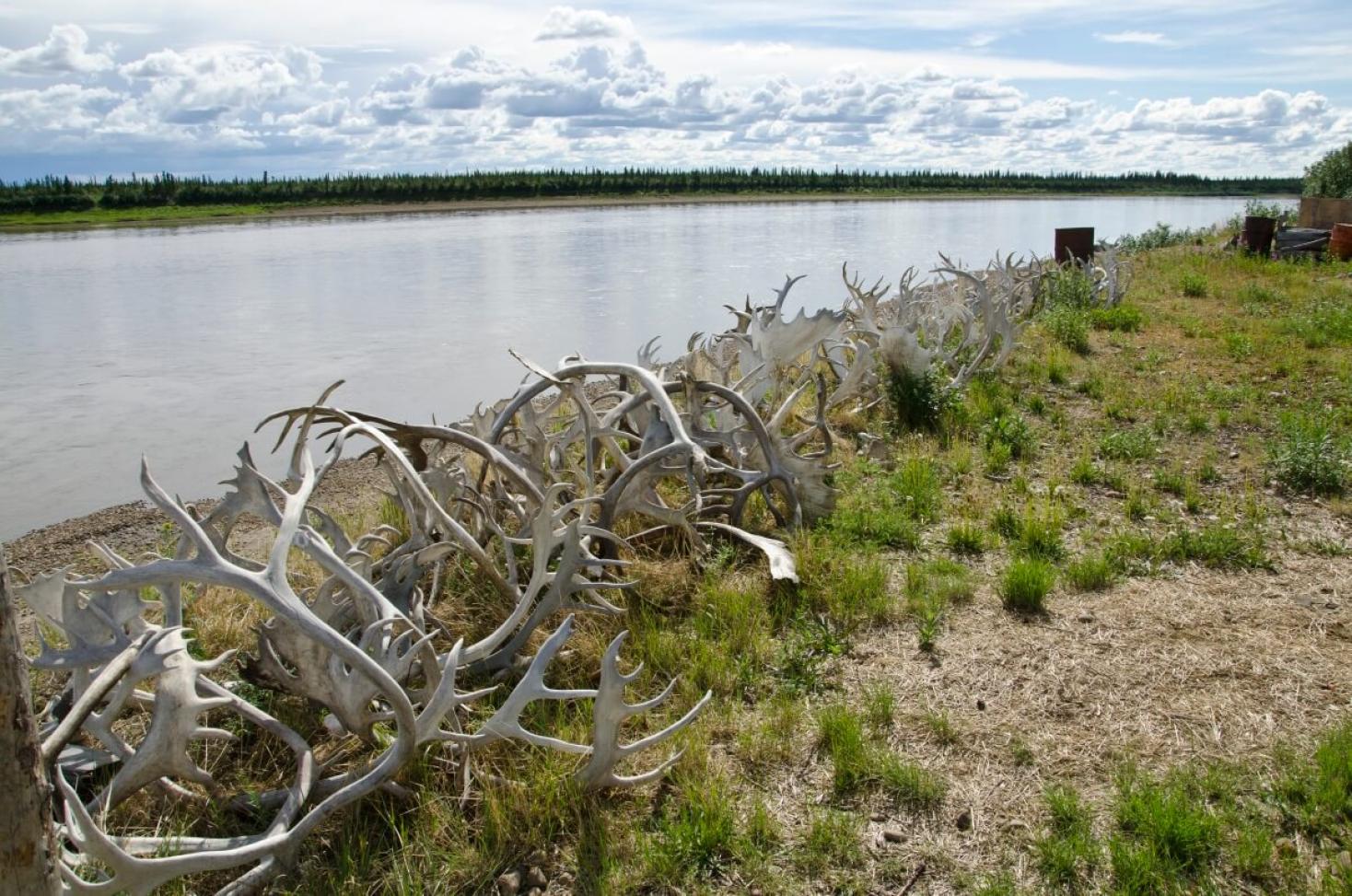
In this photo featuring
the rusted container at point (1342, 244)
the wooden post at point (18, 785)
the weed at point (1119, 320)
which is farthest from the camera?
the rusted container at point (1342, 244)

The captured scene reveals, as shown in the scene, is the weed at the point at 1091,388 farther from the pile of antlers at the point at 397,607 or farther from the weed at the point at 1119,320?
the pile of antlers at the point at 397,607

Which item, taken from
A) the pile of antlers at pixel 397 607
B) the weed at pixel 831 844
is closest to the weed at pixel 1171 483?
the pile of antlers at pixel 397 607

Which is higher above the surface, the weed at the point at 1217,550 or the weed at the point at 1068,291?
the weed at the point at 1068,291

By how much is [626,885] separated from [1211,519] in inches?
137

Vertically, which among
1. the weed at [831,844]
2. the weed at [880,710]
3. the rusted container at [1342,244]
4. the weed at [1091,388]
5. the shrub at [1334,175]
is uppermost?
the shrub at [1334,175]

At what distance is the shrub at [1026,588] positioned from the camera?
382cm

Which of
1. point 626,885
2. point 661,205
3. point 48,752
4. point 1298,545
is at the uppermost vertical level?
point 661,205

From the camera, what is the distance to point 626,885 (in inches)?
97.7

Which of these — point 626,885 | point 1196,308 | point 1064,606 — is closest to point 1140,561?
point 1064,606

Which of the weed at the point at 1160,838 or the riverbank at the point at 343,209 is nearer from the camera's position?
the weed at the point at 1160,838

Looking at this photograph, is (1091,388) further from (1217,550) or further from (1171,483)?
(1217,550)

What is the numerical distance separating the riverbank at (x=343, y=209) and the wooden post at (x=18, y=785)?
46665 millimetres

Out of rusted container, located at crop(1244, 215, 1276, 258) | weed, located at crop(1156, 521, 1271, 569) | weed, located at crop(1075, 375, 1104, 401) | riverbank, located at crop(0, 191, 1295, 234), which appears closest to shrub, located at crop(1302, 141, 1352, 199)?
rusted container, located at crop(1244, 215, 1276, 258)

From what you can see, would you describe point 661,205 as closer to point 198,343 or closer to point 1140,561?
point 198,343
